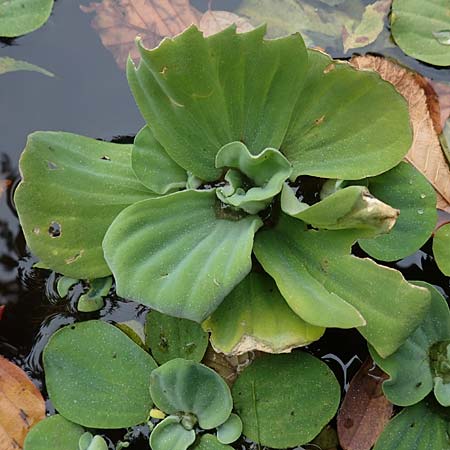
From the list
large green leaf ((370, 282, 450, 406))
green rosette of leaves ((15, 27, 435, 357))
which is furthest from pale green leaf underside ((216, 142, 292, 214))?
large green leaf ((370, 282, 450, 406))

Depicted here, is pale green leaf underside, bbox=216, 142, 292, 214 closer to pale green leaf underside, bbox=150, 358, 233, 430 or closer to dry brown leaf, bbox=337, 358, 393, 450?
pale green leaf underside, bbox=150, 358, 233, 430

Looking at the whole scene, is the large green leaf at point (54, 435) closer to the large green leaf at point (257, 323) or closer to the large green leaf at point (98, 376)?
the large green leaf at point (98, 376)

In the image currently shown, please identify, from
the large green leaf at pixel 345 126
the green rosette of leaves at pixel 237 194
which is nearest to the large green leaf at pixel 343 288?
the green rosette of leaves at pixel 237 194

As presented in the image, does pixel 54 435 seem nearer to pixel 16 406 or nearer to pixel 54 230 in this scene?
pixel 16 406

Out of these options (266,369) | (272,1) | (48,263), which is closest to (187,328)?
(266,369)

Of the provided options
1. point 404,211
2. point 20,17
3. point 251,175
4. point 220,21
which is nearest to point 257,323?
point 251,175
